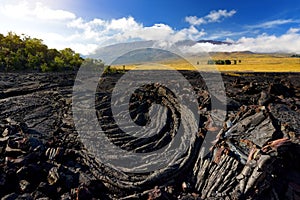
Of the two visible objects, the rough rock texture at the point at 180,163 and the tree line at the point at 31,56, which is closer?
the rough rock texture at the point at 180,163

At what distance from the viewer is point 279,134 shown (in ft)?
27.5

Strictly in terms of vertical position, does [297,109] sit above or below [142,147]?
above

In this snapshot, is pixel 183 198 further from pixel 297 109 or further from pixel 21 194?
pixel 297 109

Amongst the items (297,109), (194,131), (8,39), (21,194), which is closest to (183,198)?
(194,131)

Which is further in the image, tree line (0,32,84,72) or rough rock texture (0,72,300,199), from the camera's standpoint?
tree line (0,32,84,72)

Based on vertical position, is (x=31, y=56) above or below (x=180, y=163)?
above

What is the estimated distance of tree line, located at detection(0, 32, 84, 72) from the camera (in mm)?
30075

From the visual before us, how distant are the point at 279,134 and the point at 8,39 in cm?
3898

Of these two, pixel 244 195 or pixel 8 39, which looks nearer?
pixel 244 195

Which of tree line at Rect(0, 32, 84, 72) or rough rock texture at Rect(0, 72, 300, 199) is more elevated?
tree line at Rect(0, 32, 84, 72)

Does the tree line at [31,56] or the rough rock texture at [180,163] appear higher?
the tree line at [31,56]

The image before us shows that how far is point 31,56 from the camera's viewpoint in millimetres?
32938

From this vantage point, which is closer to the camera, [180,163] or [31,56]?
[180,163]

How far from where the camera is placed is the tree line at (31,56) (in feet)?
98.7
